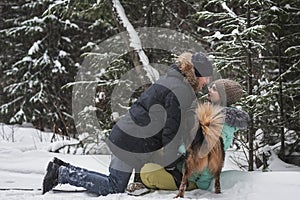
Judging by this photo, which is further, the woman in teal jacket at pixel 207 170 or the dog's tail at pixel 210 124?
the woman in teal jacket at pixel 207 170

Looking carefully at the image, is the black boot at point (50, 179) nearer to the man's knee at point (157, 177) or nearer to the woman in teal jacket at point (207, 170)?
the woman in teal jacket at point (207, 170)

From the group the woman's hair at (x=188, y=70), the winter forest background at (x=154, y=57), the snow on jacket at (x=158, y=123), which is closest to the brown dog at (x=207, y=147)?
the snow on jacket at (x=158, y=123)

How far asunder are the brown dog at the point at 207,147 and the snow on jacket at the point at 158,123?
114mm

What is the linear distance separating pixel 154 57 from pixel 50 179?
19.4 ft

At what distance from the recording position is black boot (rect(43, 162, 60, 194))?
4.33 metres

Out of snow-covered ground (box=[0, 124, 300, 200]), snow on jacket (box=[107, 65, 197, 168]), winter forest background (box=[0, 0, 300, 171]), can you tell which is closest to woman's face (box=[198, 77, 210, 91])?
snow on jacket (box=[107, 65, 197, 168])

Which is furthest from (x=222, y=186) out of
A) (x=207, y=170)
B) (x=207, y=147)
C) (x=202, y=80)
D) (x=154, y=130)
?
(x=202, y=80)

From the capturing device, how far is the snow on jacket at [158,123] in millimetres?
3914

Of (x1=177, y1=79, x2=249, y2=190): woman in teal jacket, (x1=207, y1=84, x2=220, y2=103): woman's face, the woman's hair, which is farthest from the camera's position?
(x1=207, y1=84, x2=220, y2=103): woman's face

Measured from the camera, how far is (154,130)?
4.14 m

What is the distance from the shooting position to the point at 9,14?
A: 15688 millimetres

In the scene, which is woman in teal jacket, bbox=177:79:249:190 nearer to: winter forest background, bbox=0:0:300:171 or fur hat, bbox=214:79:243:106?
fur hat, bbox=214:79:243:106

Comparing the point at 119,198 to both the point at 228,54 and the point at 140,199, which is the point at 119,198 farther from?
the point at 228,54

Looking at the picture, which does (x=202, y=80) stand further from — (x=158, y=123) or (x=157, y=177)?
(x=157, y=177)
